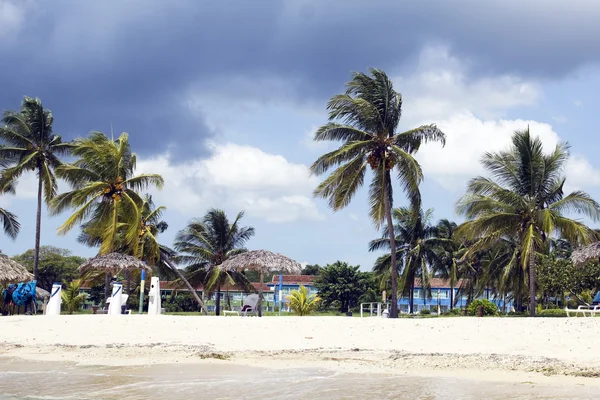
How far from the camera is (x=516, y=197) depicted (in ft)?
77.3

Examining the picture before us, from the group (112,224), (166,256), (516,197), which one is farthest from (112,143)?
(516,197)

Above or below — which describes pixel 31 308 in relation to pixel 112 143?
below

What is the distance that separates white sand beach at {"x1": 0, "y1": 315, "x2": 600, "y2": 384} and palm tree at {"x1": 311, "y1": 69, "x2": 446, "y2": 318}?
25.0 ft

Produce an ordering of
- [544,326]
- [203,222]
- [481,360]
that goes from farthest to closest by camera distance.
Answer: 1. [203,222]
2. [544,326]
3. [481,360]

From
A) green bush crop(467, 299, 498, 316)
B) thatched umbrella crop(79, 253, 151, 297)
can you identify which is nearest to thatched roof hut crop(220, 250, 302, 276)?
thatched umbrella crop(79, 253, 151, 297)

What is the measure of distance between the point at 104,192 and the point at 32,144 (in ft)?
22.4

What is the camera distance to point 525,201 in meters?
23.9

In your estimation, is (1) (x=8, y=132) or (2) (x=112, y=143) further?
(1) (x=8, y=132)

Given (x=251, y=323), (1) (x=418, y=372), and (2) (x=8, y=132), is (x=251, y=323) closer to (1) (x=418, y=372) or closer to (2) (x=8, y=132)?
(1) (x=418, y=372)

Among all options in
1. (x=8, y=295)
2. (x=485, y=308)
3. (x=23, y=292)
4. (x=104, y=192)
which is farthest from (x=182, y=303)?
(x=485, y=308)

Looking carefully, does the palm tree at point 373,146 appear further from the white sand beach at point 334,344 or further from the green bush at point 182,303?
the green bush at point 182,303

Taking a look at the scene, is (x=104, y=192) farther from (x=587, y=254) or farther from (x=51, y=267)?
(x=51, y=267)

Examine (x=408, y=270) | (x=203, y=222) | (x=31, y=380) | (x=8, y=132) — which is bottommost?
(x=31, y=380)

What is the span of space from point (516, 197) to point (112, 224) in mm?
14897
